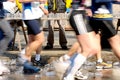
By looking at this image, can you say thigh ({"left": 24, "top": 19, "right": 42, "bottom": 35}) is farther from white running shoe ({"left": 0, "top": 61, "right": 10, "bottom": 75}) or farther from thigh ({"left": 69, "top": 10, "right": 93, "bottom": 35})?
thigh ({"left": 69, "top": 10, "right": 93, "bottom": 35})

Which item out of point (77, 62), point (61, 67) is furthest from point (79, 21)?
point (61, 67)

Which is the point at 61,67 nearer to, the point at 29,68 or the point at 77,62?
the point at 77,62

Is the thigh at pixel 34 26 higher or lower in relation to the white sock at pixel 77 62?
higher

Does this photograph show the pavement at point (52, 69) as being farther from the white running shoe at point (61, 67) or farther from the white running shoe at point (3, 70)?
the white running shoe at point (61, 67)

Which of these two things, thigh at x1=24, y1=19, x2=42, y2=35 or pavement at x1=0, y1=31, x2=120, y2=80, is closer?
pavement at x1=0, y1=31, x2=120, y2=80

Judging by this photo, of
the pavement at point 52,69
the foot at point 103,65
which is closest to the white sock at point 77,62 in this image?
the pavement at point 52,69

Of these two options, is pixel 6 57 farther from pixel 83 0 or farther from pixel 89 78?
pixel 83 0

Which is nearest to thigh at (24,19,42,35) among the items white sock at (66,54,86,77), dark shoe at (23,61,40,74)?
dark shoe at (23,61,40,74)

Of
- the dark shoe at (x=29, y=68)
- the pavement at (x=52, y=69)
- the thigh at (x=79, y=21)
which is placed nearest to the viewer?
the thigh at (x=79, y=21)

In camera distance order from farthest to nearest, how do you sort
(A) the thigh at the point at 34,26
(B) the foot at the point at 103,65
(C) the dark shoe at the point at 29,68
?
(B) the foot at the point at 103,65 → (C) the dark shoe at the point at 29,68 → (A) the thigh at the point at 34,26

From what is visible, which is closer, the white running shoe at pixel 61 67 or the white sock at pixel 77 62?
the white sock at pixel 77 62

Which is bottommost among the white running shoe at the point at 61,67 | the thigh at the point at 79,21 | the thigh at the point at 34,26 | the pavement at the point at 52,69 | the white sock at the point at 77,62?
the pavement at the point at 52,69

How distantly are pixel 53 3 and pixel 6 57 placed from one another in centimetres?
166

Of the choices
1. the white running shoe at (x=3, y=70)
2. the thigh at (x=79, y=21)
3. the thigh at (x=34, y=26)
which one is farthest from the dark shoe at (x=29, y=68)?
the thigh at (x=79, y=21)
